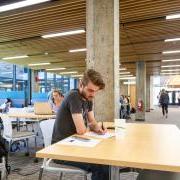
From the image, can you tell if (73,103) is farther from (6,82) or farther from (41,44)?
(6,82)

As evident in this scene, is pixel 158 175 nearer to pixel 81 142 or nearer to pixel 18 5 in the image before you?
pixel 81 142

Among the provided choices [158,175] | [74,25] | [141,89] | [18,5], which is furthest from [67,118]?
[141,89]

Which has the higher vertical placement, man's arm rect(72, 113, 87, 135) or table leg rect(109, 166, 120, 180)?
man's arm rect(72, 113, 87, 135)

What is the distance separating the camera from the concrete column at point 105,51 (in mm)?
3791

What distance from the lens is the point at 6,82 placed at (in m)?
14.6

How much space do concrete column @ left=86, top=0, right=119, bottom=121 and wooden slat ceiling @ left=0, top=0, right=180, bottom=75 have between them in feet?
4.75

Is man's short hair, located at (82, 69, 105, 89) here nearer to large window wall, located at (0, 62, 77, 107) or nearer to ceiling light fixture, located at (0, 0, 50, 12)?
ceiling light fixture, located at (0, 0, 50, 12)

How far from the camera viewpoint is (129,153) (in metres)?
1.68

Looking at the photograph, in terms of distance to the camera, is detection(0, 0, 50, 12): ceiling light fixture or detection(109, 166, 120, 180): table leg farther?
detection(0, 0, 50, 12): ceiling light fixture

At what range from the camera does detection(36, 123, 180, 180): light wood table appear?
1477 mm

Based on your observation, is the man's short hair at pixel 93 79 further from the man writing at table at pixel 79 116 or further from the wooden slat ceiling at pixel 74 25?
the wooden slat ceiling at pixel 74 25

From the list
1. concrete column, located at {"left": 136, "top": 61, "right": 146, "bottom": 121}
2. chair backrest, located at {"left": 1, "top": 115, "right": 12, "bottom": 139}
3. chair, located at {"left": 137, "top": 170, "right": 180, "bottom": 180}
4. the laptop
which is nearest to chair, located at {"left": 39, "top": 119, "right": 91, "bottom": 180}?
chair, located at {"left": 137, "top": 170, "right": 180, "bottom": 180}

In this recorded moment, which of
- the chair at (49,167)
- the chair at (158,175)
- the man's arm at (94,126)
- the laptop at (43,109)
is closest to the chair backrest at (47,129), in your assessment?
the chair at (49,167)

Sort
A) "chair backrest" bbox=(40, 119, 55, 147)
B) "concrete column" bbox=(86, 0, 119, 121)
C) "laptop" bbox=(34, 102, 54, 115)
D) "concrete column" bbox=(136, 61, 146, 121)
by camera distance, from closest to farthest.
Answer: "chair backrest" bbox=(40, 119, 55, 147), "concrete column" bbox=(86, 0, 119, 121), "laptop" bbox=(34, 102, 54, 115), "concrete column" bbox=(136, 61, 146, 121)
